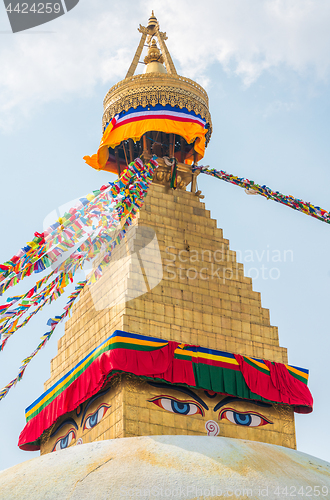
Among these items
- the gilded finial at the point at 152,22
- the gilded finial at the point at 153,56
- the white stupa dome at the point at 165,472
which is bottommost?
the white stupa dome at the point at 165,472

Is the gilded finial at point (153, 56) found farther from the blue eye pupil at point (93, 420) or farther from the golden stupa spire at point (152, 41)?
the blue eye pupil at point (93, 420)

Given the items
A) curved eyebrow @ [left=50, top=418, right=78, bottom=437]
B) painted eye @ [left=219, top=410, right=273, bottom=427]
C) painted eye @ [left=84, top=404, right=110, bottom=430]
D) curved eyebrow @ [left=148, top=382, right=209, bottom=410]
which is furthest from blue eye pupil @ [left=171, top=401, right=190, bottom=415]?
curved eyebrow @ [left=50, top=418, right=78, bottom=437]

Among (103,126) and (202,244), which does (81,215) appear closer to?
(202,244)

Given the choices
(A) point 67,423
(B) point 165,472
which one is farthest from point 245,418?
(B) point 165,472

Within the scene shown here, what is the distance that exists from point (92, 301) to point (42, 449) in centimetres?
319

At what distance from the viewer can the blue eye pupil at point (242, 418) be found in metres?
12.9

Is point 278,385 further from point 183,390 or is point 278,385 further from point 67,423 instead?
point 67,423

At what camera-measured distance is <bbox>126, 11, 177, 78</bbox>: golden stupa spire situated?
1858 centimetres

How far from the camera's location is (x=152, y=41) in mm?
19578

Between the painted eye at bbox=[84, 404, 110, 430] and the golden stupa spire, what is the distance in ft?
31.3

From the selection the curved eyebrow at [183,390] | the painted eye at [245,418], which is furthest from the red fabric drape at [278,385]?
the curved eyebrow at [183,390]

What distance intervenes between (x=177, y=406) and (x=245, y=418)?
4.62 feet

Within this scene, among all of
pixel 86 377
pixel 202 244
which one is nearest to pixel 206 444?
pixel 86 377

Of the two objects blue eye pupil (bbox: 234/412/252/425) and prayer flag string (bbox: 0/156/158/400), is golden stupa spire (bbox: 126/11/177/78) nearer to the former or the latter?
prayer flag string (bbox: 0/156/158/400)
